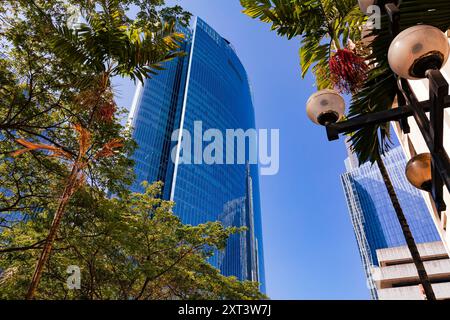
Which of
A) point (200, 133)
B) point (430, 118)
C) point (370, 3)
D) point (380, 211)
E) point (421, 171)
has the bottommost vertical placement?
point (430, 118)

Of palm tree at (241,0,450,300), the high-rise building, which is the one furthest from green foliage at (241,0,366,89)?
the high-rise building

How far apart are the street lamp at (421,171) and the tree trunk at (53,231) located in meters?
4.54

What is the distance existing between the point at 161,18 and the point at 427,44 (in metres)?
6.34

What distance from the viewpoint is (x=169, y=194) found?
76500mm

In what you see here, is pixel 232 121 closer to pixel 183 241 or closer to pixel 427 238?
pixel 427 238

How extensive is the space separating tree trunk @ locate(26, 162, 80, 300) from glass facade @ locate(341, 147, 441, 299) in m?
89.5

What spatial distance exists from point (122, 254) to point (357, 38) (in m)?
9.46

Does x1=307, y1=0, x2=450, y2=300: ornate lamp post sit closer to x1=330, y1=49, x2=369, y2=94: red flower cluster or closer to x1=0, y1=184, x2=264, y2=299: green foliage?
x1=330, y1=49, x2=369, y2=94: red flower cluster

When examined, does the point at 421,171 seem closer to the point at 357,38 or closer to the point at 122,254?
the point at 357,38

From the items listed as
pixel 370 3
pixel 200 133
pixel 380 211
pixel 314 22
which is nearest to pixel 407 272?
pixel 314 22

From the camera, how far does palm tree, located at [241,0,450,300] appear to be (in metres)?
3.02

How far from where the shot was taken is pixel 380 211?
101 m
